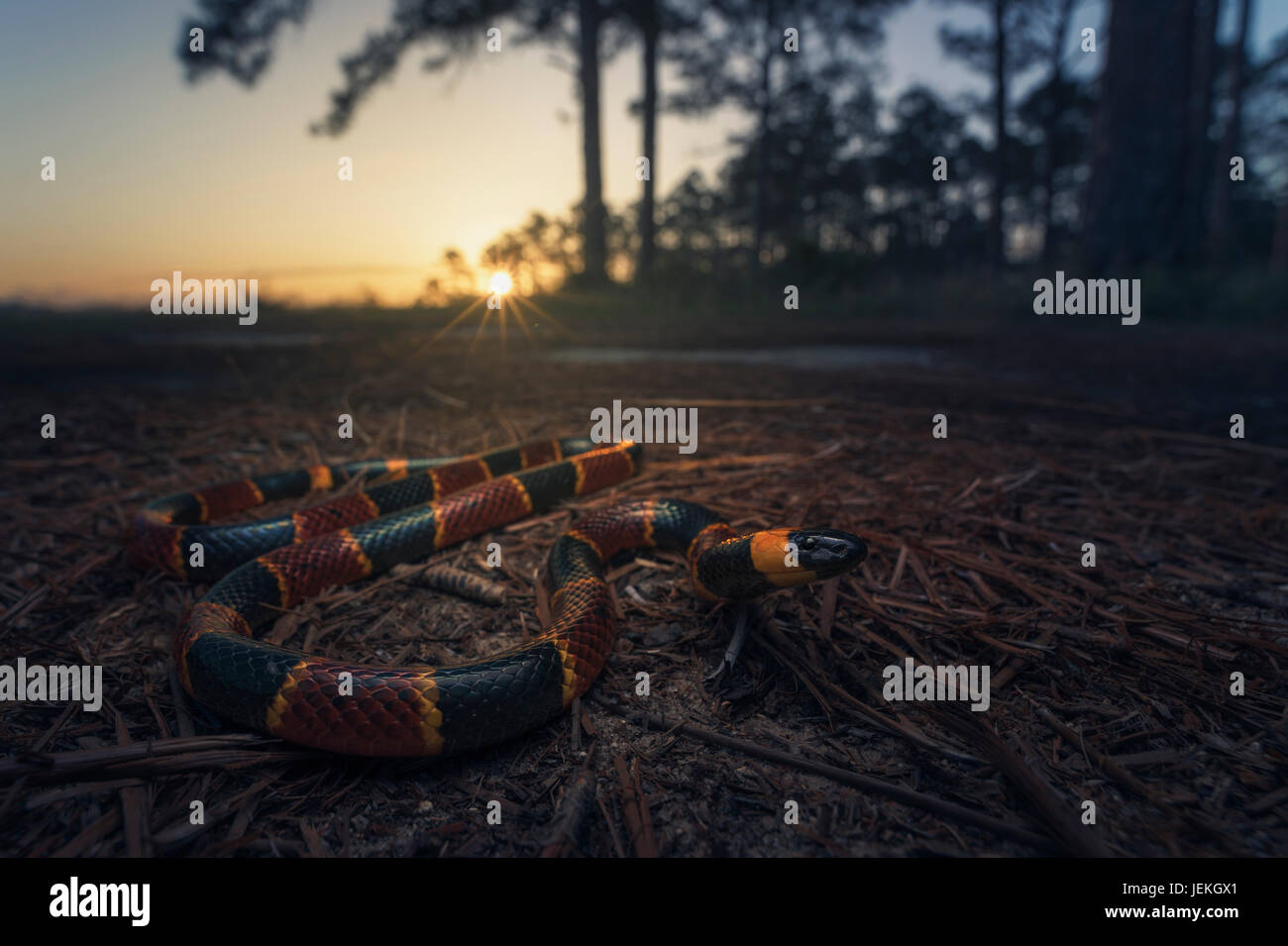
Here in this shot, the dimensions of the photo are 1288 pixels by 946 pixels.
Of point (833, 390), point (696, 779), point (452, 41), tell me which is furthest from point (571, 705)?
point (452, 41)

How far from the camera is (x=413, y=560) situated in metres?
2.89

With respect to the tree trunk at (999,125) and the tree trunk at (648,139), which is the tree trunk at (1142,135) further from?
the tree trunk at (648,139)

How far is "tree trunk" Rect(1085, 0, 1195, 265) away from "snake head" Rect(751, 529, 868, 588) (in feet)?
47.0

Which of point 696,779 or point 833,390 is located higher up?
point 833,390

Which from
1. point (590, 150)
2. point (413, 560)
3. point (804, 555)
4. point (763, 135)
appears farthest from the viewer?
point (763, 135)

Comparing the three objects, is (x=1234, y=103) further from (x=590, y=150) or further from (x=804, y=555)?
(x=804, y=555)

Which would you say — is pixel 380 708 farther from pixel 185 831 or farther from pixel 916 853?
pixel 916 853

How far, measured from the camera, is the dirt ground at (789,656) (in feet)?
4.97

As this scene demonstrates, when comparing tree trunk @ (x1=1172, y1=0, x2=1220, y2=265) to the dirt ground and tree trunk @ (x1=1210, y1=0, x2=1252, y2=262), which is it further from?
the dirt ground

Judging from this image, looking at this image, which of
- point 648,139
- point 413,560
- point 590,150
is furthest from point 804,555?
point 648,139

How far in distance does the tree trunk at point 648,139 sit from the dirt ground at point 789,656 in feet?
40.6

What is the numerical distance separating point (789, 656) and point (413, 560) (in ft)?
5.91
